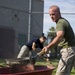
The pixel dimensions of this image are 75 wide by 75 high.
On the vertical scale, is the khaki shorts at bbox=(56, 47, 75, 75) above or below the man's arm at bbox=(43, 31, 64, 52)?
below

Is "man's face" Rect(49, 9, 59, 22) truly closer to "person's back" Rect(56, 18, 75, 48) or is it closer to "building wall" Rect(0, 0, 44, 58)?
"person's back" Rect(56, 18, 75, 48)

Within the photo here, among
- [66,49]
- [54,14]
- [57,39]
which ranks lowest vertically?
[66,49]

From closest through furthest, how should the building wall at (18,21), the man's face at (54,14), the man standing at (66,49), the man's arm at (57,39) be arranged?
the man's arm at (57,39), the man's face at (54,14), the man standing at (66,49), the building wall at (18,21)

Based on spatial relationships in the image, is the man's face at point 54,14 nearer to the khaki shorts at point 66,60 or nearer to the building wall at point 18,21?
the khaki shorts at point 66,60

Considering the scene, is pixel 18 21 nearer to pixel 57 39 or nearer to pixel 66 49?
pixel 66 49

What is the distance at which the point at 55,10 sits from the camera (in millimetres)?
6328

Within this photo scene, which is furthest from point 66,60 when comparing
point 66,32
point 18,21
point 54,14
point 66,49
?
point 18,21

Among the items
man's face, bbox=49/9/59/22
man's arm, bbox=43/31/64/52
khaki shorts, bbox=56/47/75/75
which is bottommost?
khaki shorts, bbox=56/47/75/75

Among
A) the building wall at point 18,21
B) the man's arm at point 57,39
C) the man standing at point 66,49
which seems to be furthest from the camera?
the building wall at point 18,21

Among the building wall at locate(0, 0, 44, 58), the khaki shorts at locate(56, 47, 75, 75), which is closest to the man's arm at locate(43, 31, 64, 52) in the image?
the khaki shorts at locate(56, 47, 75, 75)

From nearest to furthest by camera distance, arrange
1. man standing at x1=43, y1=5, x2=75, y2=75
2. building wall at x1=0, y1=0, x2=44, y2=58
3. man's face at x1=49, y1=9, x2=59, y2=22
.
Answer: man's face at x1=49, y1=9, x2=59, y2=22
man standing at x1=43, y1=5, x2=75, y2=75
building wall at x1=0, y1=0, x2=44, y2=58

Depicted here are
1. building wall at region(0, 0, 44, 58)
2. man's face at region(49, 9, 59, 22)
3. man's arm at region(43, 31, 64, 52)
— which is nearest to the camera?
man's arm at region(43, 31, 64, 52)

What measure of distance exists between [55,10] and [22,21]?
20519 millimetres

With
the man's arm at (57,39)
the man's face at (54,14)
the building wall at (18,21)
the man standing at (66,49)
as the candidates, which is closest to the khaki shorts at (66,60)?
the man standing at (66,49)
